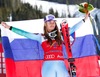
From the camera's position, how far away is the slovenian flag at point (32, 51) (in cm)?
726

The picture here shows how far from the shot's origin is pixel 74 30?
7.11m

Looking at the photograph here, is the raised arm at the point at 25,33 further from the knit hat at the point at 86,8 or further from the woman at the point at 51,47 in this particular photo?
the knit hat at the point at 86,8

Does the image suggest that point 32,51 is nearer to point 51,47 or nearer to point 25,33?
point 25,33

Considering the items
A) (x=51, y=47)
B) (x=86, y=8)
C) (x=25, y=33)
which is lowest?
(x=51, y=47)

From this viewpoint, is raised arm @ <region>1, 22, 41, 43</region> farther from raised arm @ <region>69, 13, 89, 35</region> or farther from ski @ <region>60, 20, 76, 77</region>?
raised arm @ <region>69, 13, 89, 35</region>

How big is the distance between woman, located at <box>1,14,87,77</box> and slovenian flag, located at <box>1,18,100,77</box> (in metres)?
0.42

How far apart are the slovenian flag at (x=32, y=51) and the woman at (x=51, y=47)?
42cm

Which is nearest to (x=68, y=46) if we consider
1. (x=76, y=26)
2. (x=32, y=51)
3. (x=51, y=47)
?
(x=51, y=47)

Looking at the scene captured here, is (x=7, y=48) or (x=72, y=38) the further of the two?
(x=72, y=38)

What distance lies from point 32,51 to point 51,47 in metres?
0.88

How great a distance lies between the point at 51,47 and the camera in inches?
258

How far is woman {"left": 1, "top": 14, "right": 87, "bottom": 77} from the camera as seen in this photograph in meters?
6.56

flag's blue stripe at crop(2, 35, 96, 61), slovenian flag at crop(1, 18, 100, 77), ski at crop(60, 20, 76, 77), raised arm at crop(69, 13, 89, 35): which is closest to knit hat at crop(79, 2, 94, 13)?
raised arm at crop(69, 13, 89, 35)

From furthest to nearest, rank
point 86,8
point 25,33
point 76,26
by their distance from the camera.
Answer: point 86,8 < point 76,26 < point 25,33
